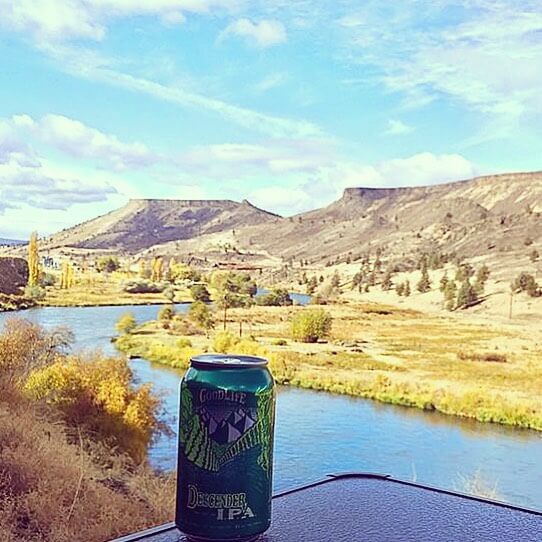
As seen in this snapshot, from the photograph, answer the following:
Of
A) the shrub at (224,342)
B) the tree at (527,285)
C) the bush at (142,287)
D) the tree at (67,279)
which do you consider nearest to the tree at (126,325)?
the shrub at (224,342)

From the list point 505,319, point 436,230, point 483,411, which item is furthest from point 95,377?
point 436,230

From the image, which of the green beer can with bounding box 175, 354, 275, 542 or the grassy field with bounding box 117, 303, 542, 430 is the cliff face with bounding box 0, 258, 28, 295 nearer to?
the grassy field with bounding box 117, 303, 542, 430

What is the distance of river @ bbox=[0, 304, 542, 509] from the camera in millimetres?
6293

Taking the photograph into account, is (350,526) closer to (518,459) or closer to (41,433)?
(41,433)

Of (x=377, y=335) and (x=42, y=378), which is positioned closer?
(x=42, y=378)

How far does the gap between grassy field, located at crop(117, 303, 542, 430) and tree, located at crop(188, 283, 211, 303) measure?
0.65 m

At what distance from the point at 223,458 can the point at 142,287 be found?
14474mm

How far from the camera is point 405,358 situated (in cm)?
1184

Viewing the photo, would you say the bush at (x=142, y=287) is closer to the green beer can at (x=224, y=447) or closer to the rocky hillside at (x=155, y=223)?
the rocky hillside at (x=155, y=223)

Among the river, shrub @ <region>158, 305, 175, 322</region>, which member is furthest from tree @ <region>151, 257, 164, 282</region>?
the river

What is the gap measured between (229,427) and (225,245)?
28795mm

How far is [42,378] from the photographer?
→ 5.66 m

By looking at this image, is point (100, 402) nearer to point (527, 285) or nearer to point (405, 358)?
point (405, 358)

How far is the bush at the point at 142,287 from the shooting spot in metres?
14.4
